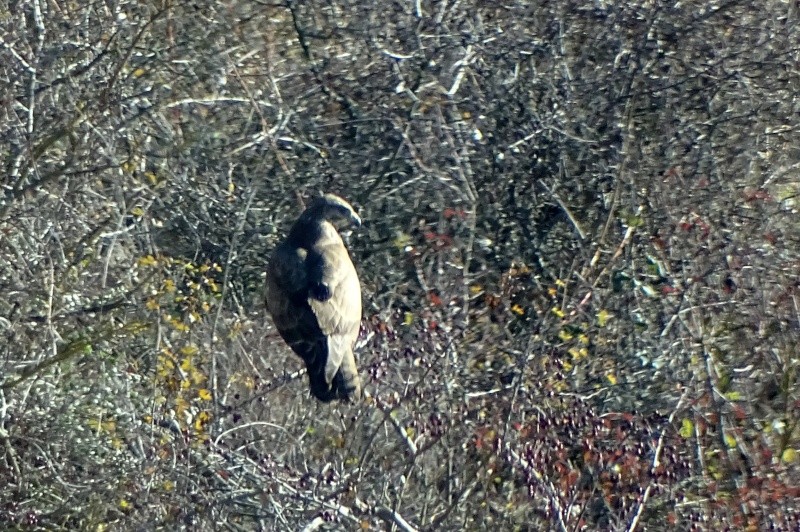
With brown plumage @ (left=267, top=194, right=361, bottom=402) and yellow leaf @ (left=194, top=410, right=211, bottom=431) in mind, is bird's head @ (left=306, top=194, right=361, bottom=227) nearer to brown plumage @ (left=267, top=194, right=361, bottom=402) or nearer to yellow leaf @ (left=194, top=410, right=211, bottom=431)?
brown plumage @ (left=267, top=194, right=361, bottom=402)

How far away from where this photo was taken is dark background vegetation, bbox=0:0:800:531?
540 centimetres

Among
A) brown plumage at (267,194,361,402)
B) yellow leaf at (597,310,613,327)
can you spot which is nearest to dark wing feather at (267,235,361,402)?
brown plumage at (267,194,361,402)

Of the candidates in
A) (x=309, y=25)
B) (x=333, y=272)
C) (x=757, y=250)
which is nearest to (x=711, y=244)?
(x=757, y=250)

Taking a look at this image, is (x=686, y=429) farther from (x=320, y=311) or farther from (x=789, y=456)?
(x=320, y=311)

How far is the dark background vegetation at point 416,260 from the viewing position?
213 inches

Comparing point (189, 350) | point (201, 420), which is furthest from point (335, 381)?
point (189, 350)

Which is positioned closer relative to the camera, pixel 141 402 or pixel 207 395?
pixel 207 395

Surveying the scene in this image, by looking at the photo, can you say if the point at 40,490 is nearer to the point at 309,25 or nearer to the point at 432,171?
the point at 432,171

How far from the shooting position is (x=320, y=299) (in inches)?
237

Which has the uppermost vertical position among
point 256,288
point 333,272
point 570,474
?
point 333,272

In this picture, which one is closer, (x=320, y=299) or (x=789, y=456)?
(x=320, y=299)

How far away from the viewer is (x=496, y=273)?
7.63 metres

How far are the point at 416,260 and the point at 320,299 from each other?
3.99 ft

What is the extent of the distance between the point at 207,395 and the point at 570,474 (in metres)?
1.49
